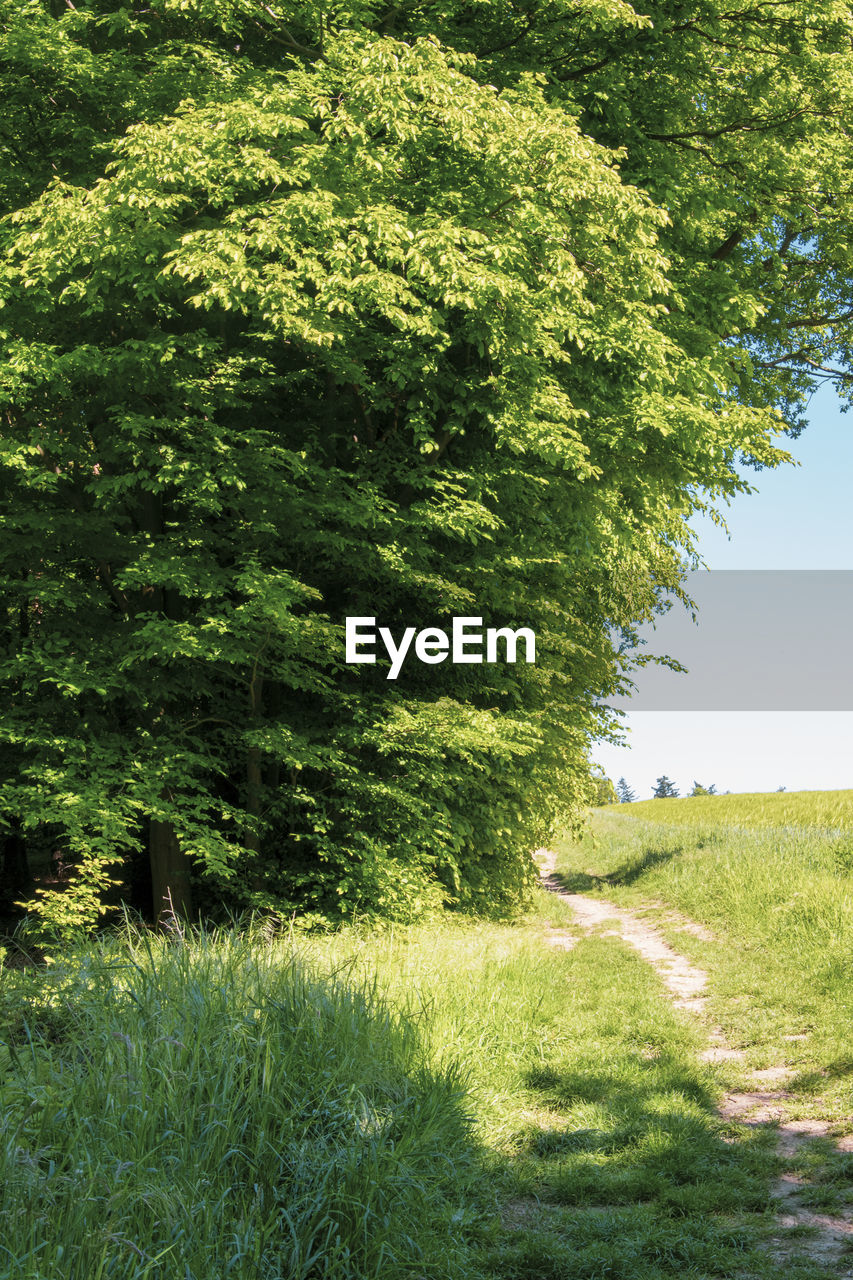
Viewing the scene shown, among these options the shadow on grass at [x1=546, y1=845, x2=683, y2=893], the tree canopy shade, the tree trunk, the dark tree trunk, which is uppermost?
the tree canopy shade

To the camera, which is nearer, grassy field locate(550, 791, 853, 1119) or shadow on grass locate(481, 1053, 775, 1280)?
shadow on grass locate(481, 1053, 775, 1280)

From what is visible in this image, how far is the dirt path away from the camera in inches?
178

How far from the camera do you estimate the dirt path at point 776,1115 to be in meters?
4.52

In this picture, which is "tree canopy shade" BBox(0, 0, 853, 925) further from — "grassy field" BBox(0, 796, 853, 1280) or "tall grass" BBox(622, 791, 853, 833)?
"tall grass" BBox(622, 791, 853, 833)

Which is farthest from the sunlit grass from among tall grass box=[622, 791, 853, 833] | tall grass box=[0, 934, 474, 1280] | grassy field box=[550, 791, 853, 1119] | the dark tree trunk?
tall grass box=[622, 791, 853, 833]

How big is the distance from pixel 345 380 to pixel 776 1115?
316 inches

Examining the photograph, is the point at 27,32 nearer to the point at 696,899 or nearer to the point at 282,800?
the point at 282,800

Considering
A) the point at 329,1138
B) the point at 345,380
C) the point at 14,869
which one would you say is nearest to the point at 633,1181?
the point at 329,1138

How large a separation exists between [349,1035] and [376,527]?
21.9 ft

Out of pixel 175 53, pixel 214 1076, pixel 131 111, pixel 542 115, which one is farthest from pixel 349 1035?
pixel 175 53

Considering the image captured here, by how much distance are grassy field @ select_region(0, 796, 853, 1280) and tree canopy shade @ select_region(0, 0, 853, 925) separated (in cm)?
352

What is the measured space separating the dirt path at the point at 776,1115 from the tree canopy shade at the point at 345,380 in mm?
2597

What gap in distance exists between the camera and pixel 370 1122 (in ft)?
14.9

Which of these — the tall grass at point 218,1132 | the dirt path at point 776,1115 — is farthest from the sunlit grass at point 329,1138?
the dirt path at point 776,1115
